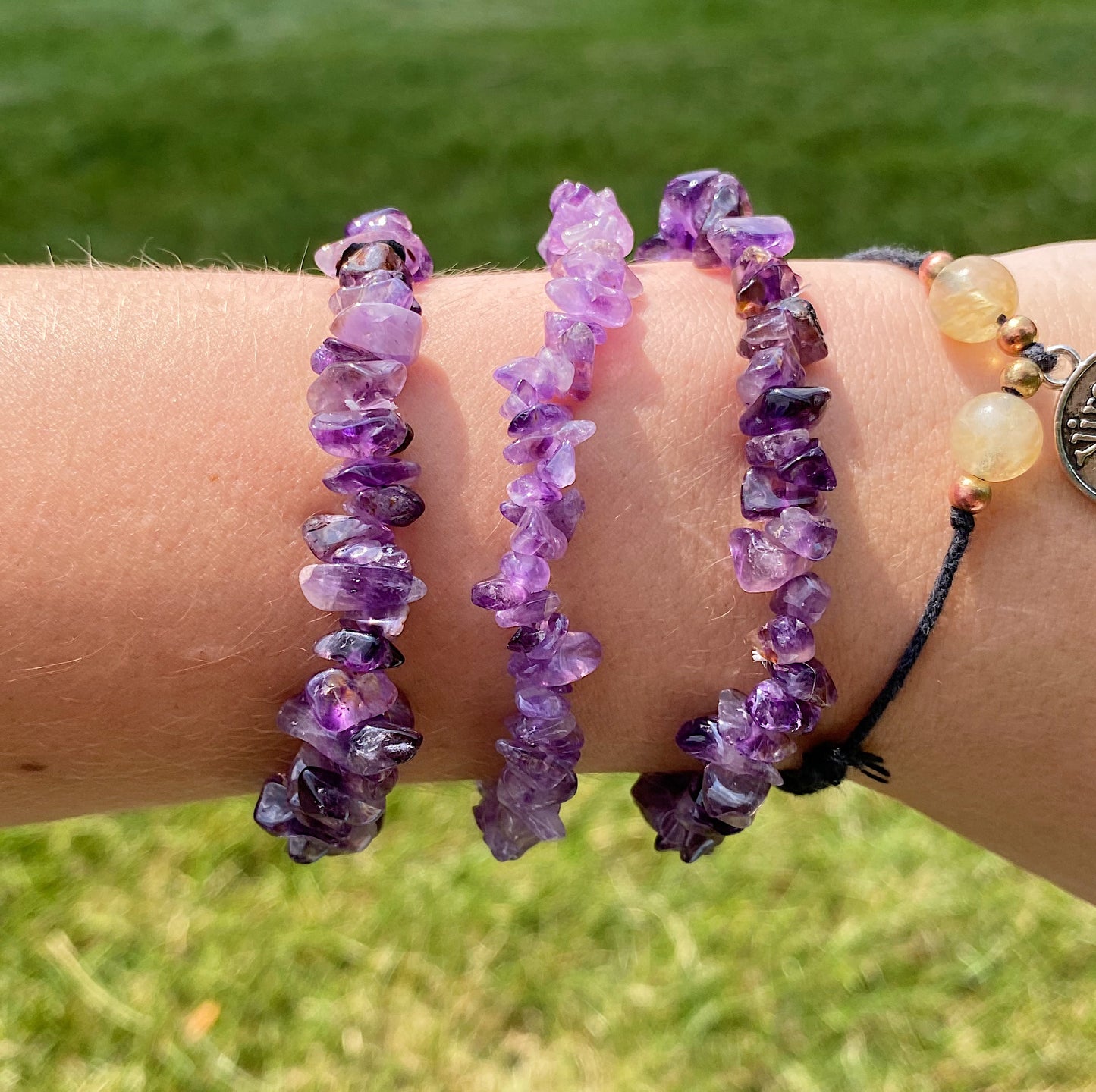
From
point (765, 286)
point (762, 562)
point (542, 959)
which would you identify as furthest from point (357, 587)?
point (542, 959)

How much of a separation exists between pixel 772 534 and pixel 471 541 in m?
0.24

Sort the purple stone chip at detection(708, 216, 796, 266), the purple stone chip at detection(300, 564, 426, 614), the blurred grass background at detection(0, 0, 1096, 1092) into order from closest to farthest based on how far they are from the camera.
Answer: the purple stone chip at detection(300, 564, 426, 614) < the purple stone chip at detection(708, 216, 796, 266) < the blurred grass background at detection(0, 0, 1096, 1092)

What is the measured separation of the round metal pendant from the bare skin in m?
0.02

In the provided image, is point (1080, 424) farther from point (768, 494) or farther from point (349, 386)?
point (349, 386)

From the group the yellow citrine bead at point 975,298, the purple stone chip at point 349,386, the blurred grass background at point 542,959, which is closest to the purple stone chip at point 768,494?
the yellow citrine bead at point 975,298

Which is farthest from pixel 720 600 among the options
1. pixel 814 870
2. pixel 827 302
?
pixel 814 870

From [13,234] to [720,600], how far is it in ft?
12.7

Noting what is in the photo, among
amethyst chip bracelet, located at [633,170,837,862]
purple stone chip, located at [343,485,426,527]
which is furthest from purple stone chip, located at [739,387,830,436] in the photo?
purple stone chip, located at [343,485,426,527]

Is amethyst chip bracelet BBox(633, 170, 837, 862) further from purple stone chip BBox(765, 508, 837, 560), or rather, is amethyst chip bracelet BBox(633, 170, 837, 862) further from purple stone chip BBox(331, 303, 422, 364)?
purple stone chip BBox(331, 303, 422, 364)

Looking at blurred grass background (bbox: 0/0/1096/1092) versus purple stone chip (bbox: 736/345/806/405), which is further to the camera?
blurred grass background (bbox: 0/0/1096/1092)

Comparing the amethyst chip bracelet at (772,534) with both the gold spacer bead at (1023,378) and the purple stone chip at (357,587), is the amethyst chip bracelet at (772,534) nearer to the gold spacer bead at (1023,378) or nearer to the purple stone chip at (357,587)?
the gold spacer bead at (1023,378)

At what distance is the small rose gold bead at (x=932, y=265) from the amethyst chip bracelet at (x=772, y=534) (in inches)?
4.9

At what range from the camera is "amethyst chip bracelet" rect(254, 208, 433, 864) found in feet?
2.83

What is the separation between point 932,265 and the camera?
3.27 ft
